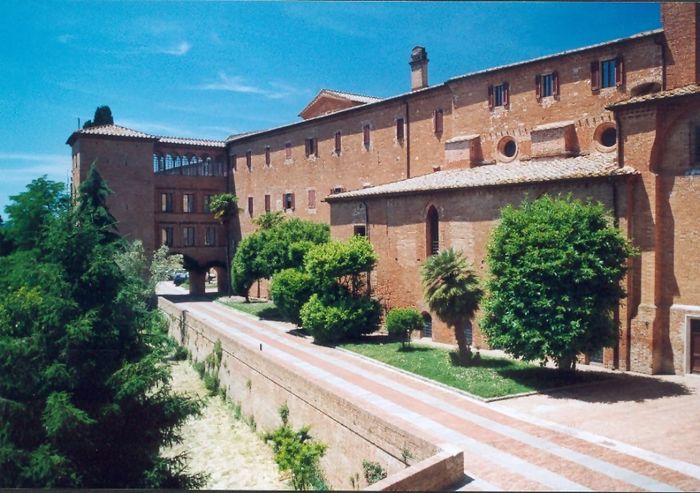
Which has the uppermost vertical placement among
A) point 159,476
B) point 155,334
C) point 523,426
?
point 155,334

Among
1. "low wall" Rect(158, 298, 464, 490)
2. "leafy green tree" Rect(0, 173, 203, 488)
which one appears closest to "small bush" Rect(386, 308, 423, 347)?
"low wall" Rect(158, 298, 464, 490)

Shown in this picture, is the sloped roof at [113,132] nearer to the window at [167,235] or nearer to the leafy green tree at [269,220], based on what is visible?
the window at [167,235]

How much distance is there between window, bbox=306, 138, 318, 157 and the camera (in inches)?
1492

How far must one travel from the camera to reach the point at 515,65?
2452cm

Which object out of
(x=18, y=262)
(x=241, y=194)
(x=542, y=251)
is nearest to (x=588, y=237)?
(x=542, y=251)

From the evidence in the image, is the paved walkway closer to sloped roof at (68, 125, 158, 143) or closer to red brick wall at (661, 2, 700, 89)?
red brick wall at (661, 2, 700, 89)

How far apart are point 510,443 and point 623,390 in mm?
5547

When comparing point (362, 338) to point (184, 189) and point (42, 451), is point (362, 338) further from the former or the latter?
point (184, 189)

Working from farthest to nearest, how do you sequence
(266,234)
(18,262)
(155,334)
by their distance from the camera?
1. (266,234)
2. (18,262)
3. (155,334)

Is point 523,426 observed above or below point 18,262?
below

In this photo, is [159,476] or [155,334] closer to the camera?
[159,476]

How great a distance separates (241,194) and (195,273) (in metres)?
7.30

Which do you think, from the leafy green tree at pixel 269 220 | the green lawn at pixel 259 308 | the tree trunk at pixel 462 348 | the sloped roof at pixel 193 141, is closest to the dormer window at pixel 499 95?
the tree trunk at pixel 462 348

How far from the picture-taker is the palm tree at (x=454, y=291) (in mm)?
19047
